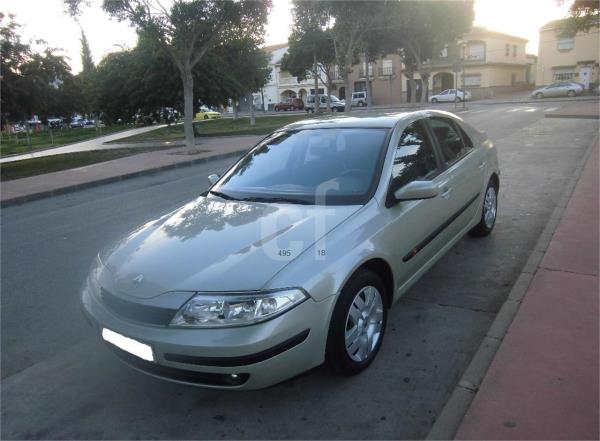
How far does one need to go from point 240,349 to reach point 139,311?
63 cm

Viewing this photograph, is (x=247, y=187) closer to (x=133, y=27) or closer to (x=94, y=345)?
(x=94, y=345)

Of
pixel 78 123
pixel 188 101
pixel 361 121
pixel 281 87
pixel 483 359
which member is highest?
pixel 281 87

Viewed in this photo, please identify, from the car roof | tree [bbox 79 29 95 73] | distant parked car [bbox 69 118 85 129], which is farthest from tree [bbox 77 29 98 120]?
tree [bbox 79 29 95 73]

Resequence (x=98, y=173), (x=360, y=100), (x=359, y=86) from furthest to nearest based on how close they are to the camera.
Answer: (x=359, y=86)
(x=360, y=100)
(x=98, y=173)

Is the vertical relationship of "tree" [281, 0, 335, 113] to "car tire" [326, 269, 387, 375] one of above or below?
above

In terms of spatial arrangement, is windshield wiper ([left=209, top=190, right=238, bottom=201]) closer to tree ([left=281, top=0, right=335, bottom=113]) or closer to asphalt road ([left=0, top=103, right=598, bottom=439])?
asphalt road ([left=0, top=103, right=598, bottom=439])

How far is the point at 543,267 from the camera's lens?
454 cm

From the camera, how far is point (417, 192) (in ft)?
11.1

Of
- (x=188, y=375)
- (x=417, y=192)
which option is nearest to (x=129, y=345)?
(x=188, y=375)

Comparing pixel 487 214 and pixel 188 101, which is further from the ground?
pixel 188 101

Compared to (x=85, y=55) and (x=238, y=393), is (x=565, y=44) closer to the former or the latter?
(x=238, y=393)

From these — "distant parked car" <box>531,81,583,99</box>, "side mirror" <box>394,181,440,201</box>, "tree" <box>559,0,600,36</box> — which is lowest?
"side mirror" <box>394,181,440,201</box>

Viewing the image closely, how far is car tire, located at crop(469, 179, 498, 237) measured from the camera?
545 centimetres

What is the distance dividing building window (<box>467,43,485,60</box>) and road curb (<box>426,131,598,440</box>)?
175 feet
